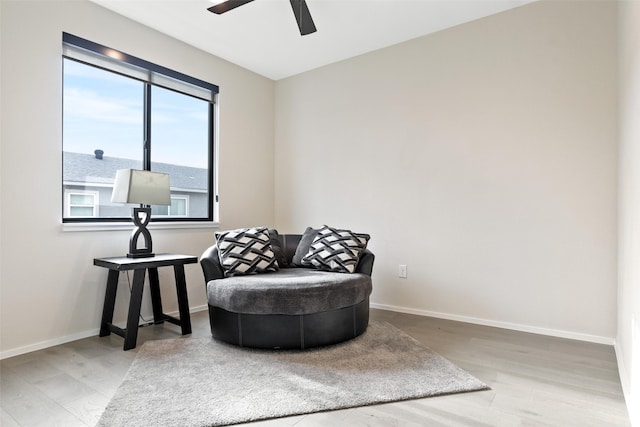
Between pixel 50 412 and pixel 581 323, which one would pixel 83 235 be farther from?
pixel 581 323

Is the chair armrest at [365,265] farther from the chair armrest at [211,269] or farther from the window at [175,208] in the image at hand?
the window at [175,208]

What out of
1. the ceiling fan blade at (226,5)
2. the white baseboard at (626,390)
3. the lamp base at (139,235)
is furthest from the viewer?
the lamp base at (139,235)

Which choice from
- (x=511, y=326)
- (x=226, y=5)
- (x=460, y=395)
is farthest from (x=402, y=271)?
(x=226, y=5)

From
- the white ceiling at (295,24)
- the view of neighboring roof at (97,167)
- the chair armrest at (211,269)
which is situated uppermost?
the white ceiling at (295,24)

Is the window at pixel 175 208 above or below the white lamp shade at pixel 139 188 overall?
below

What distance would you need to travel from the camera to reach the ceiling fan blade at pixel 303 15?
7.59 ft

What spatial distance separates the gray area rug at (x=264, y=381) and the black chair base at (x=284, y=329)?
52 millimetres

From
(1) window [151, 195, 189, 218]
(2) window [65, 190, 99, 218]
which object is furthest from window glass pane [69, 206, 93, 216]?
(1) window [151, 195, 189, 218]

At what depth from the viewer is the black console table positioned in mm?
2488

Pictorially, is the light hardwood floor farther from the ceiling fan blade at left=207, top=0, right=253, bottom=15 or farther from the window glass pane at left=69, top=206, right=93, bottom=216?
the ceiling fan blade at left=207, top=0, right=253, bottom=15

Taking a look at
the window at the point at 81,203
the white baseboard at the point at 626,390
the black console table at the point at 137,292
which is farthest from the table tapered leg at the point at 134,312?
the white baseboard at the point at 626,390

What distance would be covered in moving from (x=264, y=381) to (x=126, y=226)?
1.81 m

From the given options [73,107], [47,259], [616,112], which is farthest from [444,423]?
[73,107]

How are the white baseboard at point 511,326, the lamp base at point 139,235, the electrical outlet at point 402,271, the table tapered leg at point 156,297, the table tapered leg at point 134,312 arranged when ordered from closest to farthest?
1. the table tapered leg at point 134,312
2. the white baseboard at point 511,326
3. the lamp base at point 139,235
4. the table tapered leg at point 156,297
5. the electrical outlet at point 402,271
